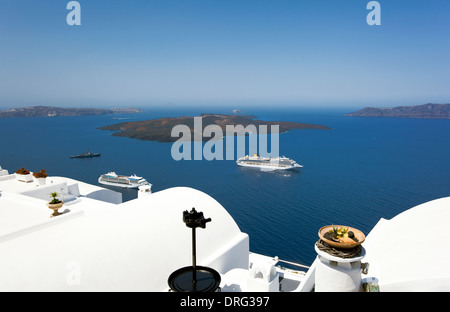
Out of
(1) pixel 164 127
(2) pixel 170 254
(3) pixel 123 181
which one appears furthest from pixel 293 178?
(1) pixel 164 127

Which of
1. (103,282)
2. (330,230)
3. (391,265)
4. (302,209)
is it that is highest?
(330,230)

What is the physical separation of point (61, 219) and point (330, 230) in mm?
10070

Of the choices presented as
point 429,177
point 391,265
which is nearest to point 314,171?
point 429,177

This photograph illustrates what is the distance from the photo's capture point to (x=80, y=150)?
101938mm

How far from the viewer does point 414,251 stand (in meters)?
11.1

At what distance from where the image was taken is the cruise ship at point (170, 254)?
7547 millimetres

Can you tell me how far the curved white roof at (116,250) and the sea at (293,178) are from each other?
69.5 feet

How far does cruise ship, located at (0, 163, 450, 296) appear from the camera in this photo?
7547 mm

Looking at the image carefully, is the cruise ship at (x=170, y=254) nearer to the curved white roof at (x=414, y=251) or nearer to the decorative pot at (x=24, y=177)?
the curved white roof at (x=414, y=251)

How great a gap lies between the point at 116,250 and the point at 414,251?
1121 cm

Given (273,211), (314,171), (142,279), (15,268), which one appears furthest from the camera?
(314,171)

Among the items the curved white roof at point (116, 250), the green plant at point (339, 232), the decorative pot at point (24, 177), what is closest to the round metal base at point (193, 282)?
the curved white roof at point (116, 250)

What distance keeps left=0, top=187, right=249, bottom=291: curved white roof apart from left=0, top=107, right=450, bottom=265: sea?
69.5 feet

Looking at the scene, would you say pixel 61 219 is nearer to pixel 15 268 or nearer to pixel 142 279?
pixel 15 268
